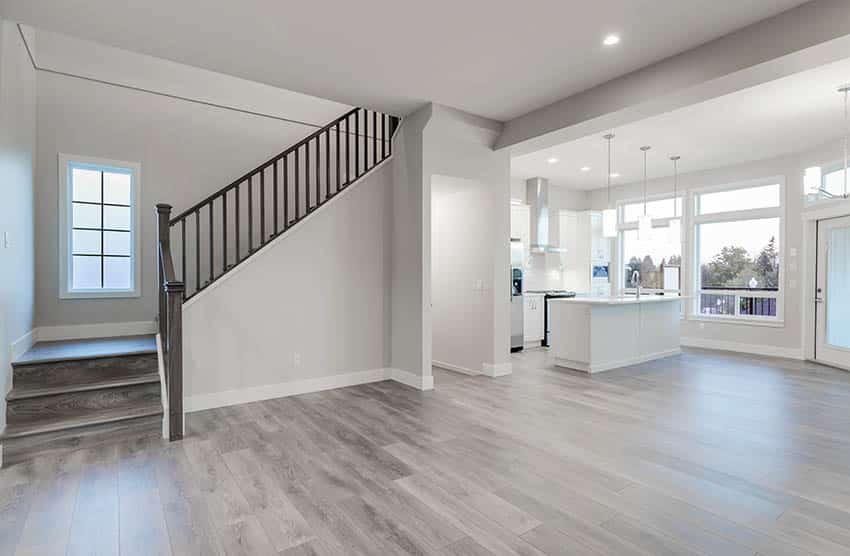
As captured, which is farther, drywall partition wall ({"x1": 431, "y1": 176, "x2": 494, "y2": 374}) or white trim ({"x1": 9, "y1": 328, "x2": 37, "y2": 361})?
drywall partition wall ({"x1": 431, "y1": 176, "x2": 494, "y2": 374})

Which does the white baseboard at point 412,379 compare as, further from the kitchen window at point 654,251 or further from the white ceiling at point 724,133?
the kitchen window at point 654,251

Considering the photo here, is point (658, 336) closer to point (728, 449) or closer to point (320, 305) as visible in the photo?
point (728, 449)

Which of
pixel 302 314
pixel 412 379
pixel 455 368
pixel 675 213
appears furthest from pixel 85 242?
pixel 675 213

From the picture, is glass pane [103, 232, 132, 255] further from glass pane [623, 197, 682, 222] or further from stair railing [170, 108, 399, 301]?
glass pane [623, 197, 682, 222]

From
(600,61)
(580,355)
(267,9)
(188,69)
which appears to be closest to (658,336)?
(580,355)

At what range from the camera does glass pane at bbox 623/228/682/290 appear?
28.4 ft

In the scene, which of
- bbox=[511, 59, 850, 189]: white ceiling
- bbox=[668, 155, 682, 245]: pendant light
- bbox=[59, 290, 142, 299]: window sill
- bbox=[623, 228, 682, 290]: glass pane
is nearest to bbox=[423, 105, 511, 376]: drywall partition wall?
bbox=[511, 59, 850, 189]: white ceiling

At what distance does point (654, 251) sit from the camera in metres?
9.02

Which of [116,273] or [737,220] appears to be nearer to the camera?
[116,273]

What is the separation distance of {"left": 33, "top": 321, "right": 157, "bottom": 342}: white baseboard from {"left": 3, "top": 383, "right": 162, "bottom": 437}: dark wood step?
1.61 m

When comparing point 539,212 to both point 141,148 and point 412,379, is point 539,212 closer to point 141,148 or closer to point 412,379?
point 412,379

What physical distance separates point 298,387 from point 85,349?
1.98 meters

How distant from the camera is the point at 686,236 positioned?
327 inches

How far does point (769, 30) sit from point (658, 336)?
184 inches
